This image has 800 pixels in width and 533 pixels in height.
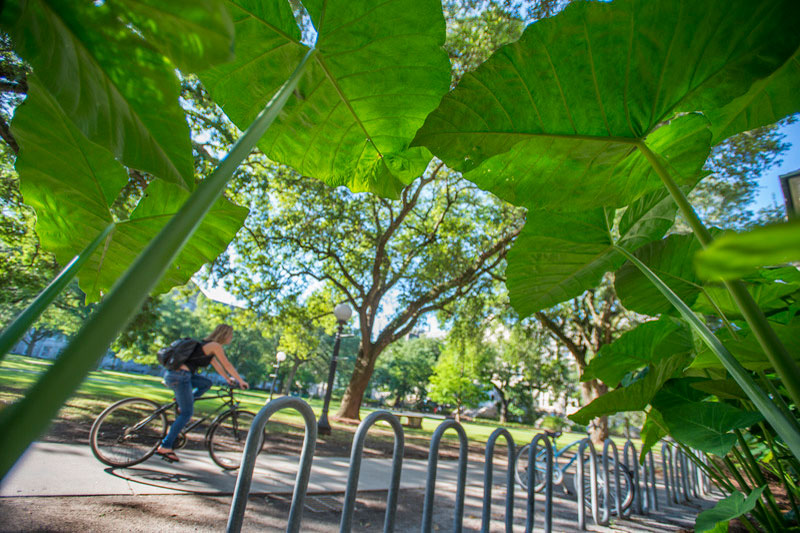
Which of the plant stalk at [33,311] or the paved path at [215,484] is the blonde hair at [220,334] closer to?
the paved path at [215,484]

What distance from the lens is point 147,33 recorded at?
1.18ft

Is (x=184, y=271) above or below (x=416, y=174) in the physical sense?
below

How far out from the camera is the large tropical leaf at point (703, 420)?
101 cm

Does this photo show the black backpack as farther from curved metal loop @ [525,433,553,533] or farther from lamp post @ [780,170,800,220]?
lamp post @ [780,170,800,220]

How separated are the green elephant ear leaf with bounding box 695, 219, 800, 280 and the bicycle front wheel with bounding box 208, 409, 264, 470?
475 cm

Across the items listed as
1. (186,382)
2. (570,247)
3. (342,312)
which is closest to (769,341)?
(570,247)

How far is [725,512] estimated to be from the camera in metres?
0.99

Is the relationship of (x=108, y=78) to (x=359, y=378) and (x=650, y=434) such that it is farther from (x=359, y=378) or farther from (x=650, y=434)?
(x=359, y=378)

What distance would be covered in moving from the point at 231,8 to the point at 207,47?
415 mm

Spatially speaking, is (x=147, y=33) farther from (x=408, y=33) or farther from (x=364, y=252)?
(x=364, y=252)

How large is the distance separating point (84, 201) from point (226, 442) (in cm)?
623

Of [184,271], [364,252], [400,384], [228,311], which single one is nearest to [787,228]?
[184,271]

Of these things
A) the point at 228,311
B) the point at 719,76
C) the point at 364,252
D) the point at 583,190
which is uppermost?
the point at 364,252

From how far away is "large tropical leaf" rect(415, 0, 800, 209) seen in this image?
653 millimetres
